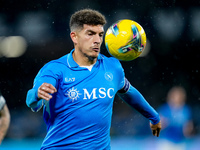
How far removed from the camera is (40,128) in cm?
1123

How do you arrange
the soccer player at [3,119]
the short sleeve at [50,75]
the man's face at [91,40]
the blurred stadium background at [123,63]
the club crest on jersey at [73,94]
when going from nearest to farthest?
the soccer player at [3,119]
the short sleeve at [50,75]
the club crest on jersey at [73,94]
the man's face at [91,40]
the blurred stadium background at [123,63]

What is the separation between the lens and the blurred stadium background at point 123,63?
11875 mm

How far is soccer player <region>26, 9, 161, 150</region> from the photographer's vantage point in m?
3.58

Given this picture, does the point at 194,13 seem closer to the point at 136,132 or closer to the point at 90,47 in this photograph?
the point at 136,132

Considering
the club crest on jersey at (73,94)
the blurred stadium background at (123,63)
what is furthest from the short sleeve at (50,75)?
the blurred stadium background at (123,63)

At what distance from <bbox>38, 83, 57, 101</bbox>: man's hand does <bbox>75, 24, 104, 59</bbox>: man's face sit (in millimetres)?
844

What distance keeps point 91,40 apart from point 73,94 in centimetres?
62

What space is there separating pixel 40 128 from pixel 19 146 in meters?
1.13

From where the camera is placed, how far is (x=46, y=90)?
10.1ft

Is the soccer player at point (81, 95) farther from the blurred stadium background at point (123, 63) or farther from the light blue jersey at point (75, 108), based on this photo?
the blurred stadium background at point (123, 63)

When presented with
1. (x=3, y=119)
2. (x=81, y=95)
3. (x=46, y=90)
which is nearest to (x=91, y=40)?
(x=81, y=95)

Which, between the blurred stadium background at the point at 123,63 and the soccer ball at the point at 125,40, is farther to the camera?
the blurred stadium background at the point at 123,63

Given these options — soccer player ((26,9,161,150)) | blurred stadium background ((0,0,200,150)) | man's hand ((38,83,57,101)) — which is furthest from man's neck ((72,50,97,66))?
blurred stadium background ((0,0,200,150))

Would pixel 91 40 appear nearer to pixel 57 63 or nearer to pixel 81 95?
pixel 57 63
